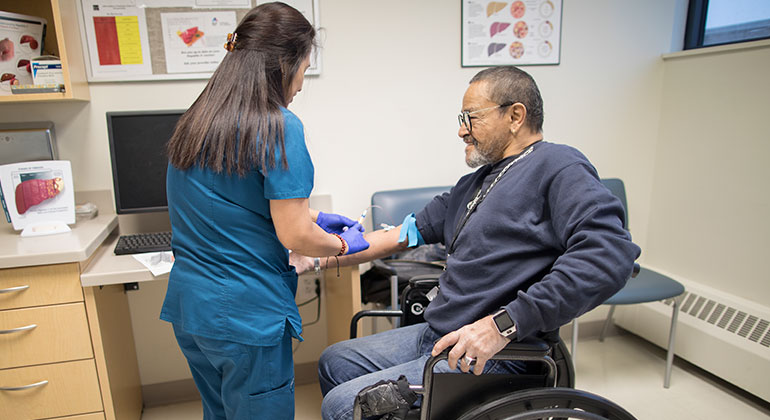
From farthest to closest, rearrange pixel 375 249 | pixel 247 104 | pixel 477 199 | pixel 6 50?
pixel 6 50, pixel 375 249, pixel 477 199, pixel 247 104

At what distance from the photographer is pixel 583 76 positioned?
8.31ft

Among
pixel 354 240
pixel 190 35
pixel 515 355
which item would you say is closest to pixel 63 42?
pixel 190 35

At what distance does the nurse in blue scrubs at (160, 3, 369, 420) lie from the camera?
1.10 metres

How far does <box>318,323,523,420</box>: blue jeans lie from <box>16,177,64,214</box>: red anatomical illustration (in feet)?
3.87

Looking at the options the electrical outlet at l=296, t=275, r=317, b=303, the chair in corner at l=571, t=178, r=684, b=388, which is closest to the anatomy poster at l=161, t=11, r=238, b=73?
the electrical outlet at l=296, t=275, r=317, b=303

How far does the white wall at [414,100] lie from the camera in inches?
81.0

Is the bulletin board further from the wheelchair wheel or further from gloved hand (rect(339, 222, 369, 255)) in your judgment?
the wheelchair wheel

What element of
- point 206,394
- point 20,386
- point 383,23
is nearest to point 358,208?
point 383,23

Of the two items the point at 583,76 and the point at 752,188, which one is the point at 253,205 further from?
the point at 752,188

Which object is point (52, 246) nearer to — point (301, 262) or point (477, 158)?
point (301, 262)

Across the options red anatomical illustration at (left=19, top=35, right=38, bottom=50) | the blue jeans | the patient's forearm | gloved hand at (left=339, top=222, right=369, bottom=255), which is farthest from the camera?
red anatomical illustration at (left=19, top=35, right=38, bottom=50)

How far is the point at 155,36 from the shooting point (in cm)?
201

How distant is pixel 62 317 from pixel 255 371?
78cm

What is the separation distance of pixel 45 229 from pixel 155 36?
34.4 inches
